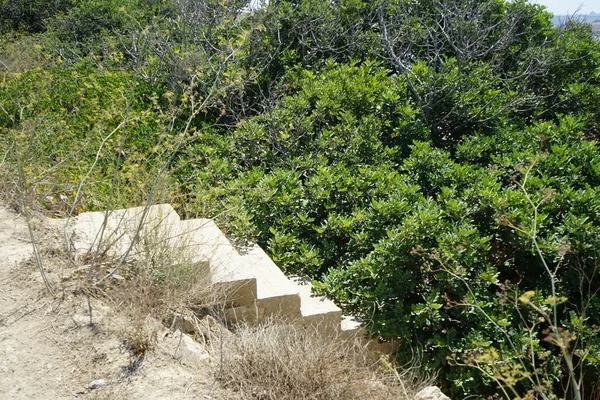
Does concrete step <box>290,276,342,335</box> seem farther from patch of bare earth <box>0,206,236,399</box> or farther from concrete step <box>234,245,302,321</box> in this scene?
patch of bare earth <box>0,206,236,399</box>

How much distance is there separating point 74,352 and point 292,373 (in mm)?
1192

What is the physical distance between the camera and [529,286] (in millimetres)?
4262

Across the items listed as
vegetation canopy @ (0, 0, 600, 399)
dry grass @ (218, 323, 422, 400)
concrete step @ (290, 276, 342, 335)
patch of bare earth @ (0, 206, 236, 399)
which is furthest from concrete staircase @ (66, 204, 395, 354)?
dry grass @ (218, 323, 422, 400)

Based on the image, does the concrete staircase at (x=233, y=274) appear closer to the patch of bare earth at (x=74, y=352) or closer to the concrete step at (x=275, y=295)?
the concrete step at (x=275, y=295)

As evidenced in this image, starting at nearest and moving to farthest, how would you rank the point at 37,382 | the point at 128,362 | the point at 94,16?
1. the point at 37,382
2. the point at 128,362
3. the point at 94,16

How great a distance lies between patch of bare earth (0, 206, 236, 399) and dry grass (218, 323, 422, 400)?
0.12m

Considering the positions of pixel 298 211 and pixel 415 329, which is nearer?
pixel 415 329

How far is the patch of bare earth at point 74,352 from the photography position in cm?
307

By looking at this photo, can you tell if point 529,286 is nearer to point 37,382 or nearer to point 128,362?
point 128,362

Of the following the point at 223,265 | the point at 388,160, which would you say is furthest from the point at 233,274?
the point at 388,160

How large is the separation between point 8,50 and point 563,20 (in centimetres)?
850

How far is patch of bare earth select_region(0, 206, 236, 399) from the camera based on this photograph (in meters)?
3.07

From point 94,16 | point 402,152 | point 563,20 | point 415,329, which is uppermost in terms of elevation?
point 94,16

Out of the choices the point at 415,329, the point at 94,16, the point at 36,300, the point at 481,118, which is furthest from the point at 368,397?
the point at 94,16
